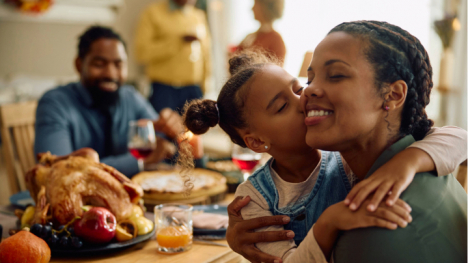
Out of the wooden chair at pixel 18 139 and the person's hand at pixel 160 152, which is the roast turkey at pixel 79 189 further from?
the wooden chair at pixel 18 139

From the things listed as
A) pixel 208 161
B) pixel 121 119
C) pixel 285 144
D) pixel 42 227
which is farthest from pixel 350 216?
pixel 121 119

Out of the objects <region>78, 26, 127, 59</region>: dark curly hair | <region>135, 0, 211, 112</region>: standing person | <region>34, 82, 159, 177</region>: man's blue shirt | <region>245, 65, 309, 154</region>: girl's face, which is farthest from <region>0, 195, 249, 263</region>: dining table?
<region>135, 0, 211, 112</region>: standing person

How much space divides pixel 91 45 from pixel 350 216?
2349 mm

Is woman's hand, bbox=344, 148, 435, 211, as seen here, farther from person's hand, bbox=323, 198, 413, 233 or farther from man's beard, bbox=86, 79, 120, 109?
man's beard, bbox=86, 79, 120, 109

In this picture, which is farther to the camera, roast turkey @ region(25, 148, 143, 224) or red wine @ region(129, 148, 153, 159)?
red wine @ region(129, 148, 153, 159)

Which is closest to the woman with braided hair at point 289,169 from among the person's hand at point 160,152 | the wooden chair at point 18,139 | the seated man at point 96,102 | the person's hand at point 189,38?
the person's hand at point 160,152

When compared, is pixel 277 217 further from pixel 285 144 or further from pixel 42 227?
pixel 42 227

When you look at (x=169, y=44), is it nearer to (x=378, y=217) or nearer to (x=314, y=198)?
(x=314, y=198)

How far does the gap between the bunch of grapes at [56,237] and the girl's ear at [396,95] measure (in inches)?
35.1

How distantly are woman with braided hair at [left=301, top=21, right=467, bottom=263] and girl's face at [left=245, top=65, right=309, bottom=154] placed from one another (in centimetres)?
17

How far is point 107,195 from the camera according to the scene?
4.09ft

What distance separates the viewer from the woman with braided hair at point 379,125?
78 cm

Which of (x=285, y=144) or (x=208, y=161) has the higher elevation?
(x=285, y=144)

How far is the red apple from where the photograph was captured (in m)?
1.13
